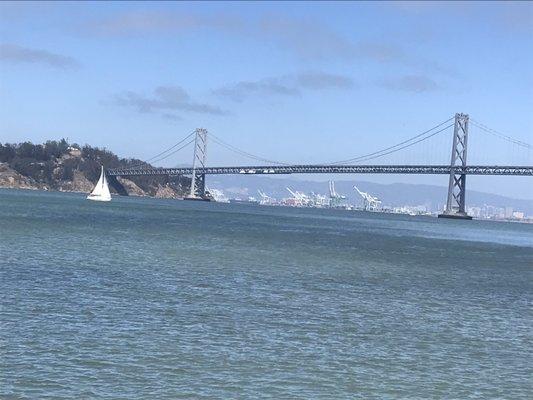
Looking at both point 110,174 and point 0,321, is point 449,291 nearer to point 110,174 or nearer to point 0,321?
point 0,321

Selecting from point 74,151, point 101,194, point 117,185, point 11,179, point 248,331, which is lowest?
point 248,331

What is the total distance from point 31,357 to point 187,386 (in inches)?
98.7

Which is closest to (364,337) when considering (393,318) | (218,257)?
(393,318)

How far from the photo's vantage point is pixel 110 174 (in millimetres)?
150625

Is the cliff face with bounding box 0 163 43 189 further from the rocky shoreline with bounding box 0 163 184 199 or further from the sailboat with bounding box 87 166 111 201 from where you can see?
the sailboat with bounding box 87 166 111 201

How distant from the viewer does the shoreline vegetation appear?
173000 mm

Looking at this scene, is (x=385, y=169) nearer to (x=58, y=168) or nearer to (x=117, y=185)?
(x=117, y=185)

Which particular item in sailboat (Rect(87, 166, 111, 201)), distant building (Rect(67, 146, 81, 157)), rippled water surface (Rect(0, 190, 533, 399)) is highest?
distant building (Rect(67, 146, 81, 157))

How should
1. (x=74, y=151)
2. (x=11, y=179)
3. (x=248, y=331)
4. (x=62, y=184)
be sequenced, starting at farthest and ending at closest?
(x=74, y=151) → (x=62, y=184) → (x=11, y=179) → (x=248, y=331)

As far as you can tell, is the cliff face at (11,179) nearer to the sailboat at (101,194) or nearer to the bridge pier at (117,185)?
the bridge pier at (117,185)

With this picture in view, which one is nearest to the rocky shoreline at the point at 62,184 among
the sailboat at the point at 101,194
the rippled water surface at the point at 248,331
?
the sailboat at the point at 101,194

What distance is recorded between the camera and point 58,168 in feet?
593

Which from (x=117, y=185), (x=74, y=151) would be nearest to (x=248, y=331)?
(x=117, y=185)

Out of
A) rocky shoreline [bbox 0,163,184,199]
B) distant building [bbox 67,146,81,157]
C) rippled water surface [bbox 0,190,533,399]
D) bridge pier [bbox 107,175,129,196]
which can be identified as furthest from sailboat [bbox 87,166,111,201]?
rippled water surface [bbox 0,190,533,399]
